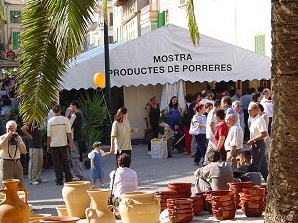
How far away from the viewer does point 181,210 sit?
9.77 metres

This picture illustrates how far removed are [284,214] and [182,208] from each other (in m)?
3.10

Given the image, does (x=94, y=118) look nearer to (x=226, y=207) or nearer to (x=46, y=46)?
(x=226, y=207)

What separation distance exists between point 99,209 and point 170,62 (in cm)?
1334

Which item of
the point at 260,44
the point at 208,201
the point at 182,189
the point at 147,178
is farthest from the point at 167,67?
the point at 208,201

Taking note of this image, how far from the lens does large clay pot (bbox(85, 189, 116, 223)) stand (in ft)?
30.8

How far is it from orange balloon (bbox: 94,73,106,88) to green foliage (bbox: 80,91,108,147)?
389 mm

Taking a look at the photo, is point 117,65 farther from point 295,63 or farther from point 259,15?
point 295,63

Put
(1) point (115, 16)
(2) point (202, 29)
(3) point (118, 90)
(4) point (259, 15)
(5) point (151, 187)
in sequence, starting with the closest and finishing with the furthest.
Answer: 1. (5) point (151, 187)
2. (3) point (118, 90)
3. (4) point (259, 15)
4. (2) point (202, 29)
5. (1) point (115, 16)

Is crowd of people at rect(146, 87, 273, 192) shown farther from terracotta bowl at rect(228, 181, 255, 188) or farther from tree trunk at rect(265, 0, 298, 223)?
tree trunk at rect(265, 0, 298, 223)

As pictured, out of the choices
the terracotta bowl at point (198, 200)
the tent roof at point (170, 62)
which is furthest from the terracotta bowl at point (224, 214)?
the tent roof at point (170, 62)

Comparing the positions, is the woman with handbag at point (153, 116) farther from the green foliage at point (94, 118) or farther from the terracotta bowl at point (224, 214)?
the terracotta bowl at point (224, 214)

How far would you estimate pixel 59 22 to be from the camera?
777 centimetres

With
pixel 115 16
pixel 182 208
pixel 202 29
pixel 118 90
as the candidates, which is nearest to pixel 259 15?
pixel 202 29

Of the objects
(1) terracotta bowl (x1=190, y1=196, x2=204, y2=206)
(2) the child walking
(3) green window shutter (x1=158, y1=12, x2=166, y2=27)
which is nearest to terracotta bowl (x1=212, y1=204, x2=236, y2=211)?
(1) terracotta bowl (x1=190, y1=196, x2=204, y2=206)
